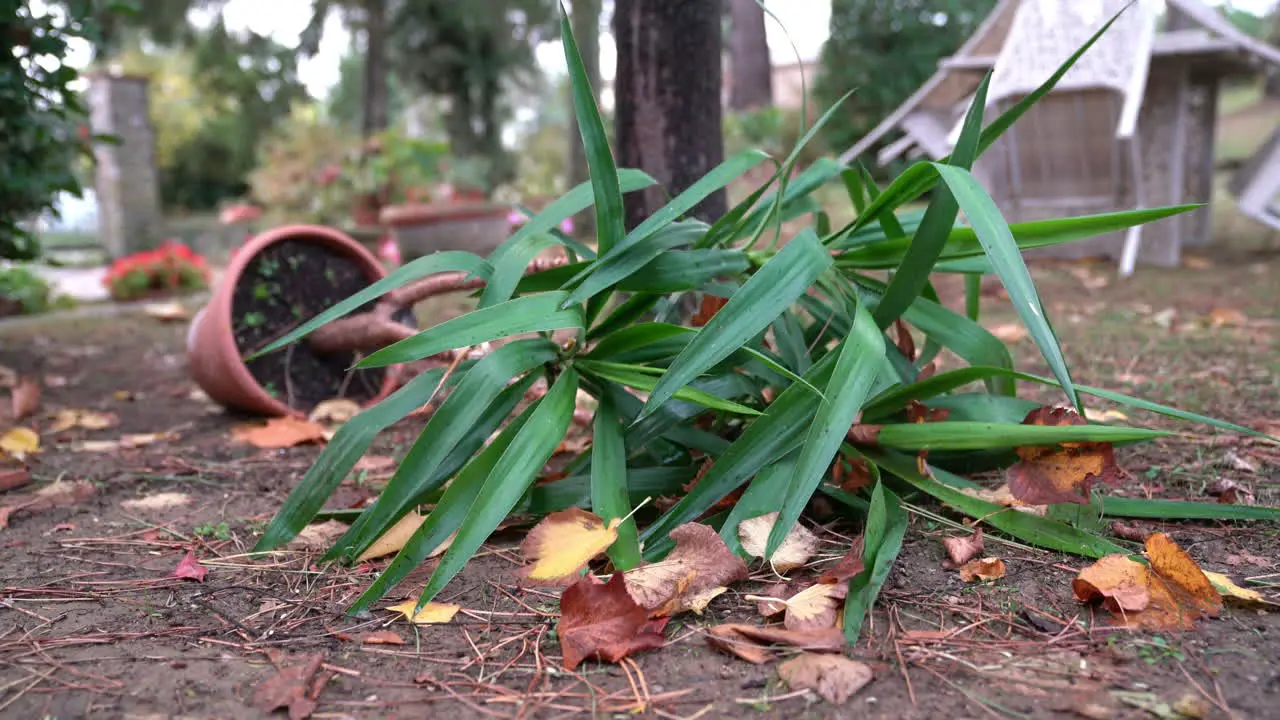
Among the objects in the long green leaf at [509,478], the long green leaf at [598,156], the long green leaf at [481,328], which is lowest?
the long green leaf at [509,478]

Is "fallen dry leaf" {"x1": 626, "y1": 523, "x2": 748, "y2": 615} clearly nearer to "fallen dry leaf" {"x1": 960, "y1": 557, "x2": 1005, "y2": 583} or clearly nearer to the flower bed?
"fallen dry leaf" {"x1": 960, "y1": 557, "x2": 1005, "y2": 583}

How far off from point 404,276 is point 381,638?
55 centimetres

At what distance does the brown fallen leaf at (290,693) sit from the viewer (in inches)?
37.8

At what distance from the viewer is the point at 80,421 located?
7.75ft

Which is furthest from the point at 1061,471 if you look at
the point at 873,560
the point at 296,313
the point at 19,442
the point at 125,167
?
the point at 125,167

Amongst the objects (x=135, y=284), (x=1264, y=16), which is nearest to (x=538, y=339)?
(x=135, y=284)

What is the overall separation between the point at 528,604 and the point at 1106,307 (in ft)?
9.90

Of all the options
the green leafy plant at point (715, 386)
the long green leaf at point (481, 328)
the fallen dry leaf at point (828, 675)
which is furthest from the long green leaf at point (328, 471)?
the fallen dry leaf at point (828, 675)

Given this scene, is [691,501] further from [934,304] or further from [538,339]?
[934,304]

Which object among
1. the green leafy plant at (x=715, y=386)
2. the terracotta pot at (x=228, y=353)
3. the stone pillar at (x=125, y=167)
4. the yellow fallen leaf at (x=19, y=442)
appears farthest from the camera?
the stone pillar at (x=125, y=167)

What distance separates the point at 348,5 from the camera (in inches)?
341

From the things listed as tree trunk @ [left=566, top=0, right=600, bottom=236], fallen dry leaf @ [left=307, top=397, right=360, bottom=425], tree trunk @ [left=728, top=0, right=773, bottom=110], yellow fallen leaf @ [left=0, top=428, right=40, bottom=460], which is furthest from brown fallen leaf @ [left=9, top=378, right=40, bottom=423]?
tree trunk @ [left=728, top=0, right=773, bottom=110]

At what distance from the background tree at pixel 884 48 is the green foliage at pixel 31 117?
702 cm

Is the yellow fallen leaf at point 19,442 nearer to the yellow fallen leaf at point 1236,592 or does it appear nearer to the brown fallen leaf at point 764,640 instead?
the brown fallen leaf at point 764,640
